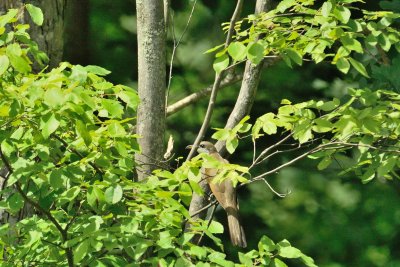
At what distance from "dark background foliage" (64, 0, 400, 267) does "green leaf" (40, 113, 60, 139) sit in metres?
4.38

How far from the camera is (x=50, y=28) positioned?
5508 mm

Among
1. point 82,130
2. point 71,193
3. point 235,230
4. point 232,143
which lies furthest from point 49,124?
point 235,230

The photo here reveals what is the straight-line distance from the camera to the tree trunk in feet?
17.8

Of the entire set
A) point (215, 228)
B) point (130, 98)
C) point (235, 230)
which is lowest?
point (235, 230)

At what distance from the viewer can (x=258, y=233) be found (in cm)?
814

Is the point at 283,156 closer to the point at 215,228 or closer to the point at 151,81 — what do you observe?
the point at 151,81

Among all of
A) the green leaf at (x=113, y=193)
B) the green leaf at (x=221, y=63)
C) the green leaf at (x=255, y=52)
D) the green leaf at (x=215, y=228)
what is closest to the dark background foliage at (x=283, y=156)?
the green leaf at (x=221, y=63)

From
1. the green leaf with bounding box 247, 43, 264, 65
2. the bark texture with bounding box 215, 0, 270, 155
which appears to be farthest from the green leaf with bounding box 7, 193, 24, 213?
the bark texture with bounding box 215, 0, 270, 155

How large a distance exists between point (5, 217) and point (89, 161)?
1.43 metres

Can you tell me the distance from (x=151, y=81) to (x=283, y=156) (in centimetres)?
295

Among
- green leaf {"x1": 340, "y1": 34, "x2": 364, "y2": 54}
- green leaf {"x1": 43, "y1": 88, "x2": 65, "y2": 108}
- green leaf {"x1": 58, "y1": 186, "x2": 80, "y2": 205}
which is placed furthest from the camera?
green leaf {"x1": 340, "y1": 34, "x2": 364, "y2": 54}

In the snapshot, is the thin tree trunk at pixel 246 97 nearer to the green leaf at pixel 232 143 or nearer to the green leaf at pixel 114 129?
the green leaf at pixel 232 143

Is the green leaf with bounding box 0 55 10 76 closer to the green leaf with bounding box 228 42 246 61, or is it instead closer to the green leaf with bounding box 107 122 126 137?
the green leaf with bounding box 107 122 126 137

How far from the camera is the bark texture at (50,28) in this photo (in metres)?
5.43
